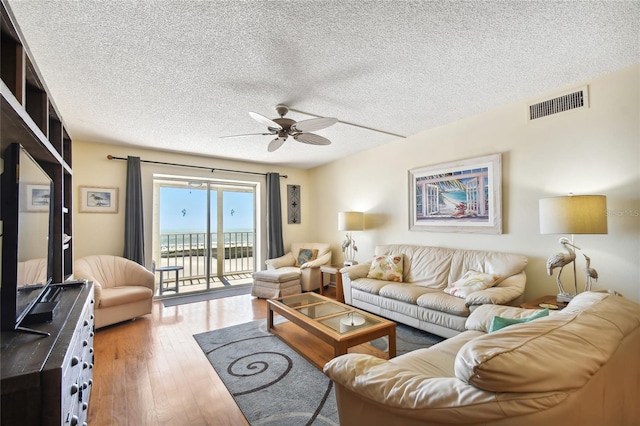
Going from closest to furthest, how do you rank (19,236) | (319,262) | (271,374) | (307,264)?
(19,236)
(271,374)
(307,264)
(319,262)

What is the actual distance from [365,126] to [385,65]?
1405mm

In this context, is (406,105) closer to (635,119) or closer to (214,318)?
(635,119)

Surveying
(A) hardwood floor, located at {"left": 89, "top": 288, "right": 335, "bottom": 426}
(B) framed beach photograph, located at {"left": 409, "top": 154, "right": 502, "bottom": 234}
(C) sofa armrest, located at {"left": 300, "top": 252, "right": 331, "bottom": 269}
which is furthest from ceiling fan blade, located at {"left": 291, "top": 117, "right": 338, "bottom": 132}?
(C) sofa armrest, located at {"left": 300, "top": 252, "right": 331, "bottom": 269}

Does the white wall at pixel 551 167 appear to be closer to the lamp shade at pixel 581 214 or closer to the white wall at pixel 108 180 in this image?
the lamp shade at pixel 581 214

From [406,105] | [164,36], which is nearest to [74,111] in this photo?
[164,36]

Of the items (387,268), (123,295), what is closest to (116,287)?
(123,295)

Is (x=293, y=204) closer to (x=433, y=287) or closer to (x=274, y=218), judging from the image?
(x=274, y=218)

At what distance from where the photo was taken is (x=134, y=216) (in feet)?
14.2

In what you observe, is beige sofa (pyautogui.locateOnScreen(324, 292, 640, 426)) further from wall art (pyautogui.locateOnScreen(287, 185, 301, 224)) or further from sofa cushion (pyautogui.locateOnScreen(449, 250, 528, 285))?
wall art (pyautogui.locateOnScreen(287, 185, 301, 224))

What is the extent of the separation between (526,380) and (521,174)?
2823 mm

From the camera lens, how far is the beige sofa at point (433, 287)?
262 centimetres

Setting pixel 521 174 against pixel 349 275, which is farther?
pixel 349 275

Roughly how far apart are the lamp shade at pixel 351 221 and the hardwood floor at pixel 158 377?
6.04ft

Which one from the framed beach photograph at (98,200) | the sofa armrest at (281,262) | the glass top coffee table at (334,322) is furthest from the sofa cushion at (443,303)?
the framed beach photograph at (98,200)
